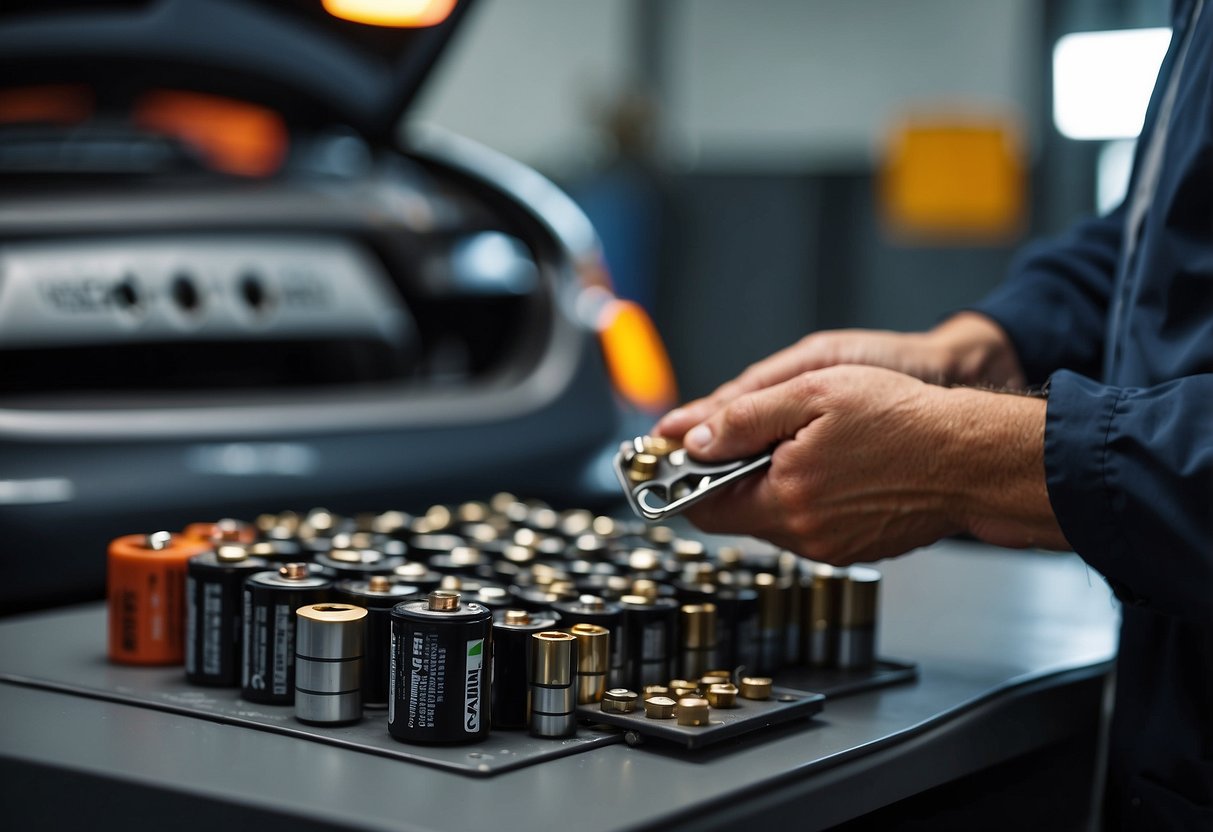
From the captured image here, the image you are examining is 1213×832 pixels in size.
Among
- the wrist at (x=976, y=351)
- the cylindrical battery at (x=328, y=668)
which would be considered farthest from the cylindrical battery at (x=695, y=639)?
the wrist at (x=976, y=351)

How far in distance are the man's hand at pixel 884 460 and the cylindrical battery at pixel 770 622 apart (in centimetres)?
4

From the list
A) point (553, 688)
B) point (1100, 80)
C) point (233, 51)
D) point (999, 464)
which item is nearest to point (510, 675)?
point (553, 688)

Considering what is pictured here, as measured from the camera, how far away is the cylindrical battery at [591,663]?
2.45 ft

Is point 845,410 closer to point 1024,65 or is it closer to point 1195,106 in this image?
point 1195,106

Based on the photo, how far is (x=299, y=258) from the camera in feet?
4.51

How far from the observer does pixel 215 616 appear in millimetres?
822

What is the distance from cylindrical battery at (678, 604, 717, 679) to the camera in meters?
0.84

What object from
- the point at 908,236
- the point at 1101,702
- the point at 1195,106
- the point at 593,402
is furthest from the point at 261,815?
the point at 908,236

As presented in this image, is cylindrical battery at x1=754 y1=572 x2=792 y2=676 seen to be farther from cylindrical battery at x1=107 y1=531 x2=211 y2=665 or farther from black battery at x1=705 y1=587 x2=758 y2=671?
cylindrical battery at x1=107 y1=531 x2=211 y2=665

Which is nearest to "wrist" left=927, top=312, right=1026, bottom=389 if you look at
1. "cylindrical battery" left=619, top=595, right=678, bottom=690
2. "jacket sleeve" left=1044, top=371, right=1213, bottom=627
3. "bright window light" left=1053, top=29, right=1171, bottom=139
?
"jacket sleeve" left=1044, top=371, right=1213, bottom=627

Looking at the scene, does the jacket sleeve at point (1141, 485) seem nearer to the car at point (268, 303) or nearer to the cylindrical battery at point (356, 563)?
the cylindrical battery at point (356, 563)

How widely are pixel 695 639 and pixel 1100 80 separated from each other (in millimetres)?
4687

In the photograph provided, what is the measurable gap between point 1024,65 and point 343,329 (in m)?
5.07

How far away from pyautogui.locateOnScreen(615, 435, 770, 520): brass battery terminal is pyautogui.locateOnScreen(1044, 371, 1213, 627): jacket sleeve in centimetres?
20
